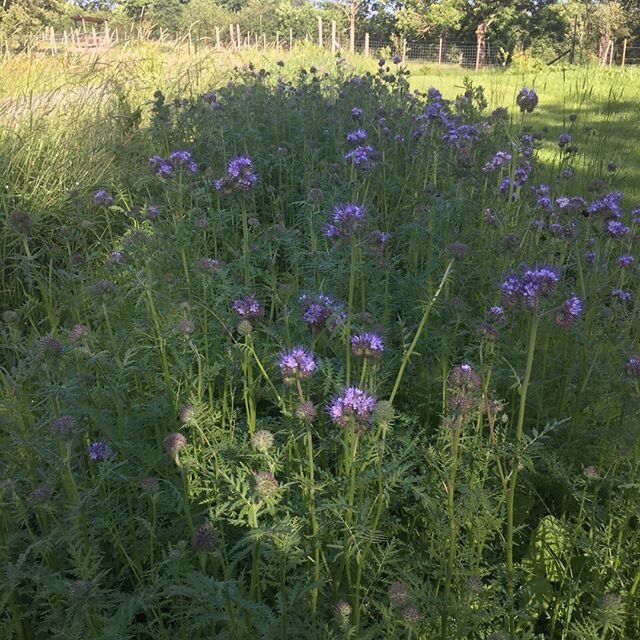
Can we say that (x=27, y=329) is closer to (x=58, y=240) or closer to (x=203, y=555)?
(x=58, y=240)

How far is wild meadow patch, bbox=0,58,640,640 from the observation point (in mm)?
1522

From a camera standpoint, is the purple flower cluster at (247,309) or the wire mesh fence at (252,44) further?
the wire mesh fence at (252,44)

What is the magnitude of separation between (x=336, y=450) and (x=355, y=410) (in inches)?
23.3

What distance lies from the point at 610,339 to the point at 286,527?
1.51 m

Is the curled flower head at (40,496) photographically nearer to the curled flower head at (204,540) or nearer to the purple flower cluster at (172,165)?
the curled flower head at (204,540)

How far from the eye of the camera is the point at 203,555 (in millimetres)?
1507

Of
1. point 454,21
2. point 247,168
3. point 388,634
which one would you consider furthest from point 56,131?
point 454,21

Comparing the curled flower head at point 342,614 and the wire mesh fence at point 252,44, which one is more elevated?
the wire mesh fence at point 252,44

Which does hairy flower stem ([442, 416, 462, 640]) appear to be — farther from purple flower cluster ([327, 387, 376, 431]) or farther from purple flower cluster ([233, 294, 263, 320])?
purple flower cluster ([233, 294, 263, 320])

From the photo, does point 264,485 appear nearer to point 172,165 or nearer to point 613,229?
point 613,229

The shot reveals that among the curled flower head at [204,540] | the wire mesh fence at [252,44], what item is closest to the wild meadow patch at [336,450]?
the curled flower head at [204,540]

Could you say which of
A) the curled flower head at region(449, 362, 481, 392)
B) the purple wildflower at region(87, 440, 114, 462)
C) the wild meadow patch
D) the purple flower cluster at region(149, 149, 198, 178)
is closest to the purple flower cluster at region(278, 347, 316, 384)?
the wild meadow patch

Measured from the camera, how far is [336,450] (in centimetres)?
203

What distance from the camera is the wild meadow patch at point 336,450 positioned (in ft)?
4.99
